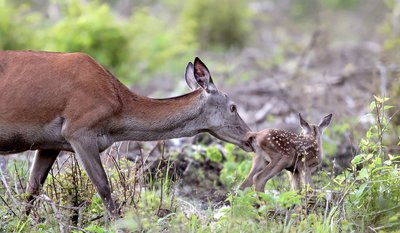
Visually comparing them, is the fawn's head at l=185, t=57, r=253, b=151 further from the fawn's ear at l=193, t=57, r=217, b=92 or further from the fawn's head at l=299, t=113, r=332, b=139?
the fawn's head at l=299, t=113, r=332, b=139

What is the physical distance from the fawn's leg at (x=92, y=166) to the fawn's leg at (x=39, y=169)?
622mm

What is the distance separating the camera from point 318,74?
17.5 metres

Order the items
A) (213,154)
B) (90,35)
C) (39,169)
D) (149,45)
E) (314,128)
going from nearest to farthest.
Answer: (39,169) → (314,128) → (213,154) → (90,35) → (149,45)

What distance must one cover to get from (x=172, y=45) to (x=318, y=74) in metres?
3.41

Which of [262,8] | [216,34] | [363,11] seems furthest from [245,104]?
[363,11]

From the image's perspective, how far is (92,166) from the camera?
7.63 m

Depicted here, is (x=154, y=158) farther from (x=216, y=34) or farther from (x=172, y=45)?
(x=216, y=34)

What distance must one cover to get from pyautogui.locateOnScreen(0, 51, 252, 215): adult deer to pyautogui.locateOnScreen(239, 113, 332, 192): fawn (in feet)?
3.40

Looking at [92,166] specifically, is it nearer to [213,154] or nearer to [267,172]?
[267,172]

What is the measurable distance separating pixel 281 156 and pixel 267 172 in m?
0.21

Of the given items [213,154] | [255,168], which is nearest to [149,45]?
[213,154]

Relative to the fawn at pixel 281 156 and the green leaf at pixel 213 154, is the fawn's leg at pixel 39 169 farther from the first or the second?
the green leaf at pixel 213 154

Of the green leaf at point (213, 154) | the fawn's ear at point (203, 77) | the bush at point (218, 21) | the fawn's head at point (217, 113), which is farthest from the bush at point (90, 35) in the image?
the fawn's ear at point (203, 77)

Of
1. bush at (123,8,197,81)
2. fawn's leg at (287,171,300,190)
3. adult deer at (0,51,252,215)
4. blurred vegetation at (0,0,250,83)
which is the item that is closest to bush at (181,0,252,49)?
blurred vegetation at (0,0,250,83)
